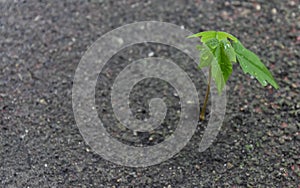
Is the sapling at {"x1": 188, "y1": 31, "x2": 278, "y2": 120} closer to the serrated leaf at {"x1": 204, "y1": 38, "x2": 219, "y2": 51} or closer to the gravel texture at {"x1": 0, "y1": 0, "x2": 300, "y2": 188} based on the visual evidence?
the serrated leaf at {"x1": 204, "y1": 38, "x2": 219, "y2": 51}

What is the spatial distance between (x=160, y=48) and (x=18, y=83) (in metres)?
0.54

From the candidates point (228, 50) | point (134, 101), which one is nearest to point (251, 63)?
point (228, 50)

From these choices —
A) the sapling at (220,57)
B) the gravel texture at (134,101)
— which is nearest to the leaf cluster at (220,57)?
the sapling at (220,57)

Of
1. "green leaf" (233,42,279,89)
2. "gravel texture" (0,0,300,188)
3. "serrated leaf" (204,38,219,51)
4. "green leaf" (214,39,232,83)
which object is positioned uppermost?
"serrated leaf" (204,38,219,51)

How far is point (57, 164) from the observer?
5.04ft

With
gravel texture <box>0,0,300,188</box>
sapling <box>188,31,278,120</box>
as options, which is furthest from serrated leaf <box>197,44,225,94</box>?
gravel texture <box>0,0,300,188</box>

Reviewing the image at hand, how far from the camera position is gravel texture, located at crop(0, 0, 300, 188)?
151 centimetres

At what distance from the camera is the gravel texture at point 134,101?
151 cm

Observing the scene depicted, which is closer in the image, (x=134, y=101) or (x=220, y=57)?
(x=220, y=57)

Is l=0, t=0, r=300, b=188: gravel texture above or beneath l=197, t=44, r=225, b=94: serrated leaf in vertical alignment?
beneath

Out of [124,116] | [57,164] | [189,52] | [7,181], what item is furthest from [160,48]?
[7,181]

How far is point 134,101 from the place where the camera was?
1712 millimetres

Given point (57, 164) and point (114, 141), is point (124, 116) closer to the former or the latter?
point (114, 141)

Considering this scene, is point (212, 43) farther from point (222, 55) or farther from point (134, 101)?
point (134, 101)
